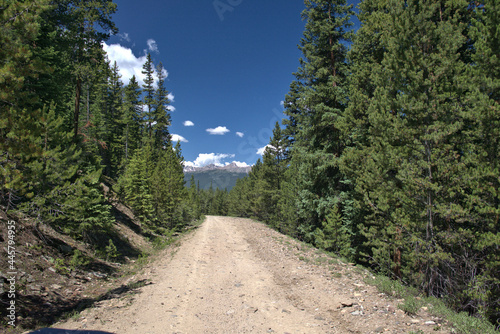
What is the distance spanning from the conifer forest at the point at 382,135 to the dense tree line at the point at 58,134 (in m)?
0.06

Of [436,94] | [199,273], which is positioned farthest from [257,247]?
[436,94]

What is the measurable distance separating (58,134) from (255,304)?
1030 centimetres

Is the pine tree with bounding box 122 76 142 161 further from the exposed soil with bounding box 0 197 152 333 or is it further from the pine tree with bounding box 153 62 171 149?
the exposed soil with bounding box 0 197 152 333

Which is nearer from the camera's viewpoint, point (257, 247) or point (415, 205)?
point (415, 205)

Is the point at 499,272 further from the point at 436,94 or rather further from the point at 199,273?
the point at 199,273

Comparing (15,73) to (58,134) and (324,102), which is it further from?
(324,102)

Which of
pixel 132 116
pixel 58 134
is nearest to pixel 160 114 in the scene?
pixel 132 116

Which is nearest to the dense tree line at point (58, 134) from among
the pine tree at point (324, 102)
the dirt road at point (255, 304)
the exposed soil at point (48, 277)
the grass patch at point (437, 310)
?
the exposed soil at point (48, 277)

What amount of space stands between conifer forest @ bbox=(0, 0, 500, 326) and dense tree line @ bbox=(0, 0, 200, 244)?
0.06 metres

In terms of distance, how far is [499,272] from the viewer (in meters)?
5.91

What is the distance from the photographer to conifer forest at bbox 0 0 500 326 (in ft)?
19.0

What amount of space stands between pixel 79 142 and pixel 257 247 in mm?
11871

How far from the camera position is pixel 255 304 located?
660 cm

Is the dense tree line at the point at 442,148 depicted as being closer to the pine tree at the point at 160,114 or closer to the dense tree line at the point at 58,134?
the dense tree line at the point at 58,134
